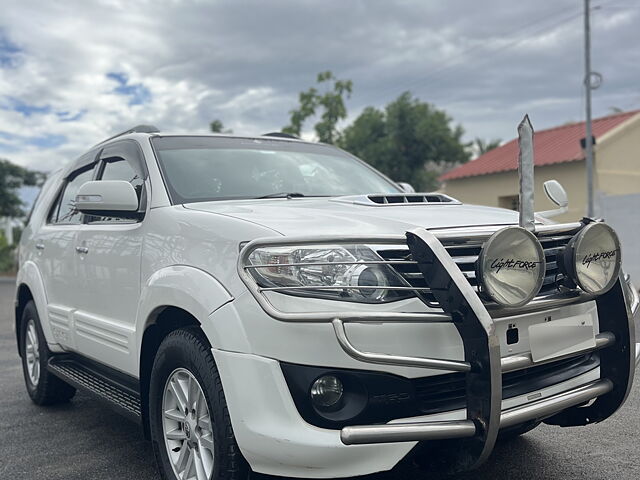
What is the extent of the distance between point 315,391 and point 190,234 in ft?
3.09

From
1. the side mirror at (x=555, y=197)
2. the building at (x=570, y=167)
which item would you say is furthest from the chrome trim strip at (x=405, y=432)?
the building at (x=570, y=167)

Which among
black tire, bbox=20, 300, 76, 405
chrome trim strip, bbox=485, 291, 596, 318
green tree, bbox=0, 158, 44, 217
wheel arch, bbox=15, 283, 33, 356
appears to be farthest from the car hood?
green tree, bbox=0, 158, 44, 217

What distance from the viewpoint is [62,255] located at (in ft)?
14.7

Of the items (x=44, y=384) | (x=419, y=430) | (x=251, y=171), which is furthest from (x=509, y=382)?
(x=44, y=384)

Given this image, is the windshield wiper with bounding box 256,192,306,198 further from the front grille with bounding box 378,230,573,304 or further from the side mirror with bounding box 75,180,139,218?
the front grille with bounding box 378,230,573,304

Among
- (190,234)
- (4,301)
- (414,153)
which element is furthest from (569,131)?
(190,234)

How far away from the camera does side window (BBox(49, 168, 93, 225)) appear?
471 centimetres

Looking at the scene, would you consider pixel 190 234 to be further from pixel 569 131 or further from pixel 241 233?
pixel 569 131

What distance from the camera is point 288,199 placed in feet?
11.8

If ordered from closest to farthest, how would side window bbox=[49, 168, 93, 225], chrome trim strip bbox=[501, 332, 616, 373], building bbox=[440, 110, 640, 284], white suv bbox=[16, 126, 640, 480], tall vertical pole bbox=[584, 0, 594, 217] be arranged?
white suv bbox=[16, 126, 640, 480], chrome trim strip bbox=[501, 332, 616, 373], side window bbox=[49, 168, 93, 225], tall vertical pole bbox=[584, 0, 594, 217], building bbox=[440, 110, 640, 284]

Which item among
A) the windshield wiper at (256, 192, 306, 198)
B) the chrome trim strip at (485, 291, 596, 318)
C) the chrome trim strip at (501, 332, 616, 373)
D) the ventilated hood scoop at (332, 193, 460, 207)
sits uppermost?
the windshield wiper at (256, 192, 306, 198)

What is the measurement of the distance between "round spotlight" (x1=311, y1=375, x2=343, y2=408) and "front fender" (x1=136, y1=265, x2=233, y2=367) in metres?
0.45

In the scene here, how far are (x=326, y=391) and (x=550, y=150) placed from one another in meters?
22.3

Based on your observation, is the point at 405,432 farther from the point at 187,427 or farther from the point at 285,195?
the point at 285,195
